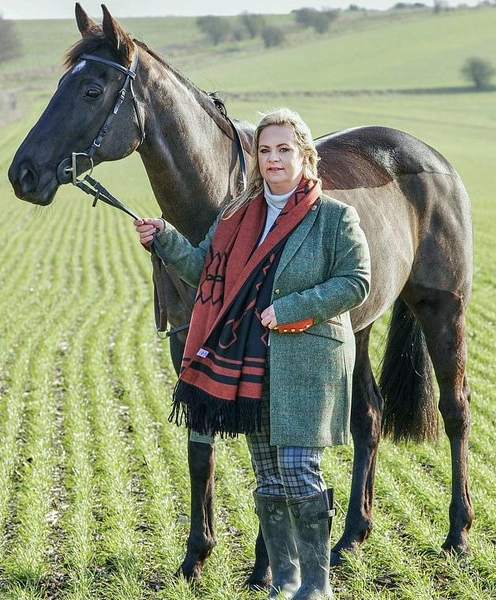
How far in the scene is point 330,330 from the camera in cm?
383

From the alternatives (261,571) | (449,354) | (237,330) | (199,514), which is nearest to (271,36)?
(449,354)

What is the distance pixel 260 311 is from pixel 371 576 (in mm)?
1759

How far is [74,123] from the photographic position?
13.9 feet

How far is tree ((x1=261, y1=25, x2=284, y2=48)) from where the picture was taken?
335 ft

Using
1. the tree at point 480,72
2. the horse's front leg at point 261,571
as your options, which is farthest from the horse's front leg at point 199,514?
the tree at point 480,72

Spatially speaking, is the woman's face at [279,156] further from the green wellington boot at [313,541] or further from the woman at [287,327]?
the green wellington boot at [313,541]

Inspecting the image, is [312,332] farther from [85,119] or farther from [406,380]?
[406,380]

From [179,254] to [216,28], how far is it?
105m

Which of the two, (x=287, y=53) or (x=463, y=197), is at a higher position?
(x=463, y=197)

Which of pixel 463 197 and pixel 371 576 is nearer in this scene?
pixel 371 576

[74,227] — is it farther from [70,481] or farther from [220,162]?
[220,162]

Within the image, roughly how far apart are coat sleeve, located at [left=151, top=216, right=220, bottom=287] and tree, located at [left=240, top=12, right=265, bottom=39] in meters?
107

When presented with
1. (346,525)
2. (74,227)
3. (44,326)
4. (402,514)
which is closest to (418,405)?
(402,514)

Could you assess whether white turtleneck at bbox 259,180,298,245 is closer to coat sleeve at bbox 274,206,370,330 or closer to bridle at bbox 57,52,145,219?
coat sleeve at bbox 274,206,370,330
